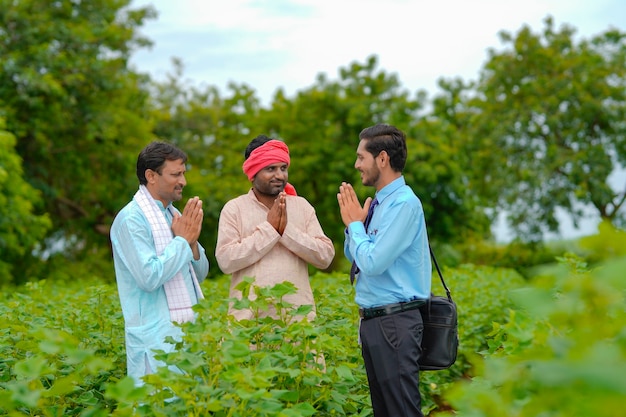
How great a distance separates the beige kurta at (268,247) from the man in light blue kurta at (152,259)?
285mm

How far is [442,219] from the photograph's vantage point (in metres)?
32.3

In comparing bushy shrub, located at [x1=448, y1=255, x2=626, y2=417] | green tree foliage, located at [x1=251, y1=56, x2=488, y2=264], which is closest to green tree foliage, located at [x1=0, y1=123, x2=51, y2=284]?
green tree foliage, located at [x1=251, y1=56, x2=488, y2=264]

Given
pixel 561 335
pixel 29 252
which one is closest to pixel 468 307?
pixel 561 335

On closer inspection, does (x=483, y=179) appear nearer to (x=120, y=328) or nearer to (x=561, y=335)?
(x=120, y=328)

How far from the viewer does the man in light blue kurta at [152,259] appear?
437 centimetres

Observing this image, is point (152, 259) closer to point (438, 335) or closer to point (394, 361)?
point (394, 361)

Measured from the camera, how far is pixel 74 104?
23953 mm

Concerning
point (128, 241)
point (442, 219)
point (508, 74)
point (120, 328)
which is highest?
point (508, 74)

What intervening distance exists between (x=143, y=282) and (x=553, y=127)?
3127 cm

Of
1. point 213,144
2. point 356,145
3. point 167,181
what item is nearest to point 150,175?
point 167,181

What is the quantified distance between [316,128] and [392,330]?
29316mm

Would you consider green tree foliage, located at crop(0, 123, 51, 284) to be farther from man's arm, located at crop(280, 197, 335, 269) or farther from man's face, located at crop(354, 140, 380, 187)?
man's face, located at crop(354, 140, 380, 187)

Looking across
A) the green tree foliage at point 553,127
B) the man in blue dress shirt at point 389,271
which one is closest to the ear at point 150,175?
the man in blue dress shirt at point 389,271

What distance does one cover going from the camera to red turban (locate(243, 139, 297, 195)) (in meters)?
4.91
